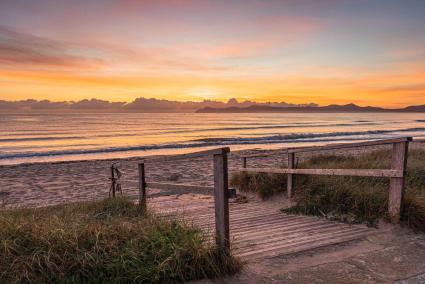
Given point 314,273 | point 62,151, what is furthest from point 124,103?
point 314,273

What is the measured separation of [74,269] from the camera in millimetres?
3502

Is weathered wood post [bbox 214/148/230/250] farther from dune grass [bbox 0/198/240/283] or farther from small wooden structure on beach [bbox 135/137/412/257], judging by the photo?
dune grass [bbox 0/198/240/283]

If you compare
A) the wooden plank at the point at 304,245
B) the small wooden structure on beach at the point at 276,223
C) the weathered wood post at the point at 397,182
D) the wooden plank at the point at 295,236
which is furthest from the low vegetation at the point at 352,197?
the wooden plank at the point at 304,245

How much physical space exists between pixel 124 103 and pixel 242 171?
176 meters

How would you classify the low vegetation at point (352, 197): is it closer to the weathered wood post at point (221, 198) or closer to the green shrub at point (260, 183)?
the green shrub at point (260, 183)

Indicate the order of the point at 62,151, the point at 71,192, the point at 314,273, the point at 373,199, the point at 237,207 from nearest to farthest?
the point at 314,273 → the point at 373,199 → the point at 237,207 → the point at 71,192 → the point at 62,151

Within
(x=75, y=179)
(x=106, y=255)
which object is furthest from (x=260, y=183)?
→ (x=75, y=179)

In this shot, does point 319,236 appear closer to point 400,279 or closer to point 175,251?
point 400,279

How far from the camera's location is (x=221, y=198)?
3.99 meters

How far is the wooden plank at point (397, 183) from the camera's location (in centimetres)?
538

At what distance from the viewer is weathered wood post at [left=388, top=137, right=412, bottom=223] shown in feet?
17.7

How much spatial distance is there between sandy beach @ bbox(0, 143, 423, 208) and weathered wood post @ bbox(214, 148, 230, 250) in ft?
20.9

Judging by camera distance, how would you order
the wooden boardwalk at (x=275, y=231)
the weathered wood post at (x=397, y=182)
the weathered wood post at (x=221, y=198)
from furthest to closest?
the weathered wood post at (x=397, y=182)
the wooden boardwalk at (x=275, y=231)
the weathered wood post at (x=221, y=198)

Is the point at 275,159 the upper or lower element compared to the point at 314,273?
lower
